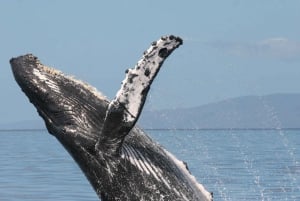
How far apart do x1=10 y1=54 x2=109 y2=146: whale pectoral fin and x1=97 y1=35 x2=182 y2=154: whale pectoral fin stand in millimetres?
587

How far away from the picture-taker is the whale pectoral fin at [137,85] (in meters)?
6.42

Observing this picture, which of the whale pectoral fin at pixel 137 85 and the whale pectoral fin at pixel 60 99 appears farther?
the whale pectoral fin at pixel 60 99

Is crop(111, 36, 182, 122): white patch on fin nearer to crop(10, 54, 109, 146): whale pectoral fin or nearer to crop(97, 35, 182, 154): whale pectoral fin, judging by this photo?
crop(97, 35, 182, 154): whale pectoral fin

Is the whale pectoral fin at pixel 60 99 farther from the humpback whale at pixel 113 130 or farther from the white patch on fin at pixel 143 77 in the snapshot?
the white patch on fin at pixel 143 77

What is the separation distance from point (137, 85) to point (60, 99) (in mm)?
1126

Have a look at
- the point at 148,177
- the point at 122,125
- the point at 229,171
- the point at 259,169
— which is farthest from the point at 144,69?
the point at 259,169

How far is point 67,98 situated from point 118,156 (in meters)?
0.90

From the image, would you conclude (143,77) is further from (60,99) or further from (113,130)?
(60,99)

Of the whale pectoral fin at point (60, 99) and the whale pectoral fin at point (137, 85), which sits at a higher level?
the whale pectoral fin at point (137, 85)

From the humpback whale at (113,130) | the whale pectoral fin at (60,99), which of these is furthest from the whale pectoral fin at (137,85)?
the whale pectoral fin at (60,99)

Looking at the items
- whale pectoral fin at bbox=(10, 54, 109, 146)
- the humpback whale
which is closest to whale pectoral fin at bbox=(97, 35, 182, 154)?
the humpback whale

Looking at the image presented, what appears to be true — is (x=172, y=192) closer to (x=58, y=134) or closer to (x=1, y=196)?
(x=58, y=134)

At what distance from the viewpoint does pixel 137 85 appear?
253 inches

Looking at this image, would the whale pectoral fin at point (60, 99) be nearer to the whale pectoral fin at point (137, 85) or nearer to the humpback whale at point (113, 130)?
the humpback whale at point (113, 130)
